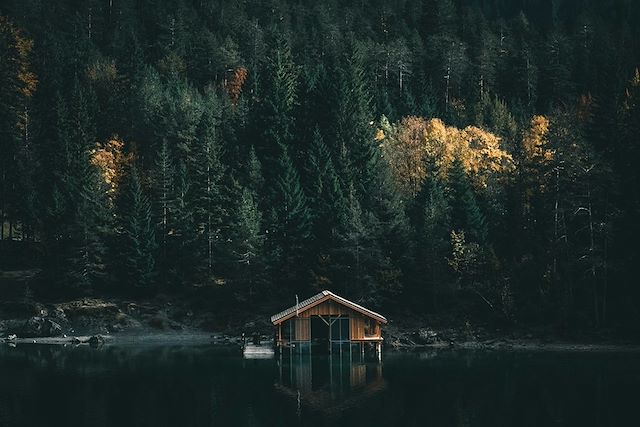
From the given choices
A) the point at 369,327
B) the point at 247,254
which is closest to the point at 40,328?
the point at 247,254

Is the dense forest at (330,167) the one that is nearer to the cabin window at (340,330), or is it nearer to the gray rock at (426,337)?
the gray rock at (426,337)

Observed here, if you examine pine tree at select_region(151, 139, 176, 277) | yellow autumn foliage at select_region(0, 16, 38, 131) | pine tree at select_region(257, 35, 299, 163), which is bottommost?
pine tree at select_region(151, 139, 176, 277)

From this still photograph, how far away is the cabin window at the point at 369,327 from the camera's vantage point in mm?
88500

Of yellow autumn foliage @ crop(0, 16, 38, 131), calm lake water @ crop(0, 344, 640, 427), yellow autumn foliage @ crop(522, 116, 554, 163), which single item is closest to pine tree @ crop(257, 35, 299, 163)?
yellow autumn foliage @ crop(522, 116, 554, 163)

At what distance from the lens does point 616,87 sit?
5020 inches

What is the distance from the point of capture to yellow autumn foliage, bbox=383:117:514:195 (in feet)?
375

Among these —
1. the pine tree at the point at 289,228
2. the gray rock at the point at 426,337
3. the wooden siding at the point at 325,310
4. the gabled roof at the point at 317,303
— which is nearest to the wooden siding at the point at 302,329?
the wooden siding at the point at 325,310

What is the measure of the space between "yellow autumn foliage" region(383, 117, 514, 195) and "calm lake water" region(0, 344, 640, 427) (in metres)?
31.2

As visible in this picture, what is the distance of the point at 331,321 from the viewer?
89.0m

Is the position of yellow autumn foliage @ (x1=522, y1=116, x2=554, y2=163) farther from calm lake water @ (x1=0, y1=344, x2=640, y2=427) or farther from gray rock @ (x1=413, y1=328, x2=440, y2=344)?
calm lake water @ (x1=0, y1=344, x2=640, y2=427)

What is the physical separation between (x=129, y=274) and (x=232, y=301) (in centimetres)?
1284

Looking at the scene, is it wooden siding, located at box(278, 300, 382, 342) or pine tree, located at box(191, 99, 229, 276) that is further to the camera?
pine tree, located at box(191, 99, 229, 276)

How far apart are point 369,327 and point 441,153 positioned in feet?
115

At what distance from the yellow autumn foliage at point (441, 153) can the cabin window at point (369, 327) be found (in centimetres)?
2945
